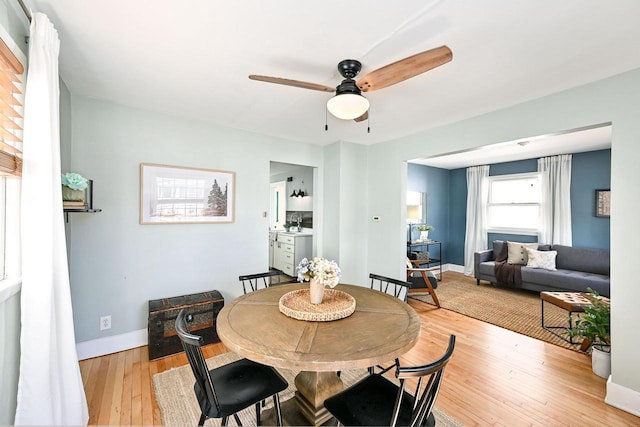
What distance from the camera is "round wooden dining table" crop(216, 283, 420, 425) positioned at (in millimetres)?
1238

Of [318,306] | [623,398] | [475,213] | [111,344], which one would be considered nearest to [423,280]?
[623,398]

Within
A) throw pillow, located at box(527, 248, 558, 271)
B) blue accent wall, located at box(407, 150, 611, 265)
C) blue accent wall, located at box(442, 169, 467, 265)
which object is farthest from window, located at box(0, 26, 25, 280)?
blue accent wall, located at box(442, 169, 467, 265)

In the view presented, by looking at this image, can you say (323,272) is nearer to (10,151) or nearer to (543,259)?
(10,151)

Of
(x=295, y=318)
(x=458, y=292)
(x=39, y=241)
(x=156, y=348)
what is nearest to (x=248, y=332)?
(x=295, y=318)

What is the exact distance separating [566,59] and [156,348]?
3.92 meters

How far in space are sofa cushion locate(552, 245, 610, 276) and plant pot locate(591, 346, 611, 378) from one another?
109 inches

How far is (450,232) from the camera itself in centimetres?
671

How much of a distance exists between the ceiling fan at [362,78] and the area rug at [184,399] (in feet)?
6.85

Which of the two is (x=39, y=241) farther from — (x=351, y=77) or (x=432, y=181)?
(x=432, y=181)

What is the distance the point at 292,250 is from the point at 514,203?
459cm

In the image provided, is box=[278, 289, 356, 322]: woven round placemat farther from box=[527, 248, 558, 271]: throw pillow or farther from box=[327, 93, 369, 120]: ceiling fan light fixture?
box=[527, 248, 558, 271]: throw pillow

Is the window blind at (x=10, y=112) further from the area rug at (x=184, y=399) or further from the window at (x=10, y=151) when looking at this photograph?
the area rug at (x=184, y=399)

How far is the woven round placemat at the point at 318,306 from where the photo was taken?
1.61 meters

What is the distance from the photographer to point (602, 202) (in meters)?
4.54
